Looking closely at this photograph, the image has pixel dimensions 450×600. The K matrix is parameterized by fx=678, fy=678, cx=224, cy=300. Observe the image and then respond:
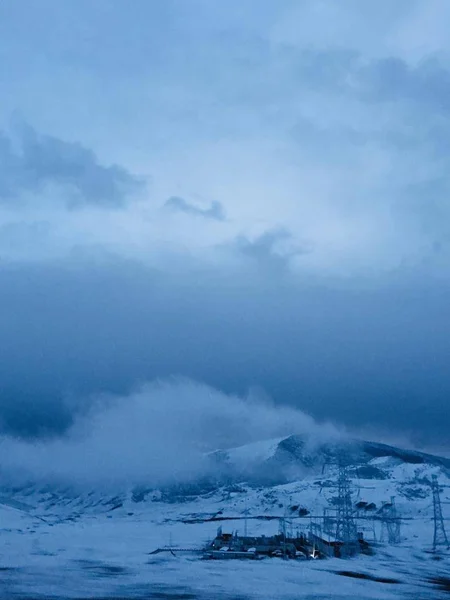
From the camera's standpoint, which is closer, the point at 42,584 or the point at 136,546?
the point at 42,584

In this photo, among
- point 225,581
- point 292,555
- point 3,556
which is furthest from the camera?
point 292,555

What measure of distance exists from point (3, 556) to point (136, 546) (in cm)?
4063

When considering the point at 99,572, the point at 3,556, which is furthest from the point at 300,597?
the point at 3,556

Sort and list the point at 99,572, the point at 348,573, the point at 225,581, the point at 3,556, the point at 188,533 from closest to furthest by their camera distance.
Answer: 1. the point at 225,581
2. the point at 99,572
3. the point at 348,573
4. the point at 3,556
5. the point at 188,533

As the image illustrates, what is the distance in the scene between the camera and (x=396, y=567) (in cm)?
10569

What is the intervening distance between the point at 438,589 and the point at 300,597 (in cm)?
2385

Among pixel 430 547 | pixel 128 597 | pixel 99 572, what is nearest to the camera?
pixel 128 597

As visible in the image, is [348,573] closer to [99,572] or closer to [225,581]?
[225,581]

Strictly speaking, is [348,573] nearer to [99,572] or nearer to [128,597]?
[99,572]

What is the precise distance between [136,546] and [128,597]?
8505 centimetres

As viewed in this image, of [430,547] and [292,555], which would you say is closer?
[292,555]

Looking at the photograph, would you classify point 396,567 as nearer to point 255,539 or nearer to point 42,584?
point 255,539

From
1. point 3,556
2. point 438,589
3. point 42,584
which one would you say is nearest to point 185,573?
point 42,584

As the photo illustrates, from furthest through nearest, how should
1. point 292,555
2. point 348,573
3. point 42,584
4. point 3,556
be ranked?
point 292,555 < point 3,556 < point 348,573 < point 42,584
